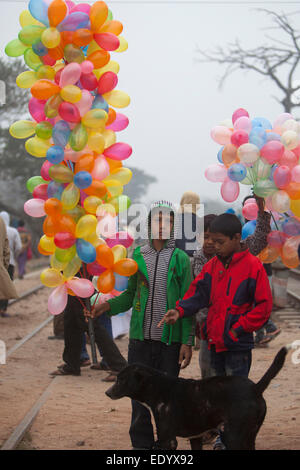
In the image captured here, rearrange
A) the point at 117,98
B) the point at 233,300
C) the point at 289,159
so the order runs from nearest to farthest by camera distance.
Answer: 1. the point at 233,300
2. the point at 289,159
3. the point at 117,98

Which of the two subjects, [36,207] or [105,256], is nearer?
→ [105,256]

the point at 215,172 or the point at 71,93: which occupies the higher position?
the point at 71,93

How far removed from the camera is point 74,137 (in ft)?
18.4

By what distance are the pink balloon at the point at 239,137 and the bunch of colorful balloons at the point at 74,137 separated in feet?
3.22

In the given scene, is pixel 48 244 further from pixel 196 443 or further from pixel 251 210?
pixel 196 443

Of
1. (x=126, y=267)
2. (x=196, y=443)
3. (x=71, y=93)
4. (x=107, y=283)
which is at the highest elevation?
(x=71, y=93)

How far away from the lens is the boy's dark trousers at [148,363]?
511cm

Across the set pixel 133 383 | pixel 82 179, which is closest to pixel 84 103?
pixel 82 179

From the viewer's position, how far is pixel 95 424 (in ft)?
20.7

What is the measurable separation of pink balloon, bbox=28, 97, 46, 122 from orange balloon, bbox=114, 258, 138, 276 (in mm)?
1445

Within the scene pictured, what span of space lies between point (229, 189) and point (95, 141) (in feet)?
3.99

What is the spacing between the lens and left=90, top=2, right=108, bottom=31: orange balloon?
5621mm

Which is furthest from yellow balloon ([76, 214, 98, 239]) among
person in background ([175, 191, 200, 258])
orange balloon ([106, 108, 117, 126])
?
person in background ([175, 191, 200, 258])

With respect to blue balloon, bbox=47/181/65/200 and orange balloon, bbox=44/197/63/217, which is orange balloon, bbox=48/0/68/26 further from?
orange balloon, bbox=44/197/63/217
